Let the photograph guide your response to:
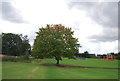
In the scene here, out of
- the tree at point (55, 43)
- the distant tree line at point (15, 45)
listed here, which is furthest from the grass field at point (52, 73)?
the distant tree line at point (15, 45)

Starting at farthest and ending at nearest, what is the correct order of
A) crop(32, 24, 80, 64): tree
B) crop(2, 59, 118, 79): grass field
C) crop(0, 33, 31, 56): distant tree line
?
crop(0, 33, 31, 56): distant tree line
crop(32, 24, 80, 64): tree
crop(2, 59, 118, 79): grass field

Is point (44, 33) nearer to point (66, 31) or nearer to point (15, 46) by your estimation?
point (66, 31)

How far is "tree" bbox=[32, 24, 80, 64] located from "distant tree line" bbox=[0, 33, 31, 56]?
4672cm

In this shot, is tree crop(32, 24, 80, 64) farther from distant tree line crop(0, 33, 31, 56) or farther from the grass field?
distant tree line crop(0, 33, 31, 56)

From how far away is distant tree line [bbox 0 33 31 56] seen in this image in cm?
8744

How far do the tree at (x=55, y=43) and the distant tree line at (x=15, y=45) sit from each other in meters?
46.7

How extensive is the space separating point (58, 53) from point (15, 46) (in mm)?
57825

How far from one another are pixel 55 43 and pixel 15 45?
58.2m

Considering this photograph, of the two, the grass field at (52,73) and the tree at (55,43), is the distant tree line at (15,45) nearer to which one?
the tree at (55,43)

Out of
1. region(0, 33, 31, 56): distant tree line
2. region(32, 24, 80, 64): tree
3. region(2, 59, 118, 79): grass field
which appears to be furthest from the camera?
region(0, 33, 31, 56): distant tree line

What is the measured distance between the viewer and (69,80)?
16.3 meters

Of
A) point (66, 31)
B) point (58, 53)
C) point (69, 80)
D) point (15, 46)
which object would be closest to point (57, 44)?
point (58, 53)

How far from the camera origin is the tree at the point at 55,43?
1452 inches

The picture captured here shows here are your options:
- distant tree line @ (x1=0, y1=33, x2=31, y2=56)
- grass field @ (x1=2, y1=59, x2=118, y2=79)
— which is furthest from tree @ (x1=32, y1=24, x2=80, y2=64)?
distant tree line @ (x1=0, y1=33, x2=31, y2=56)
